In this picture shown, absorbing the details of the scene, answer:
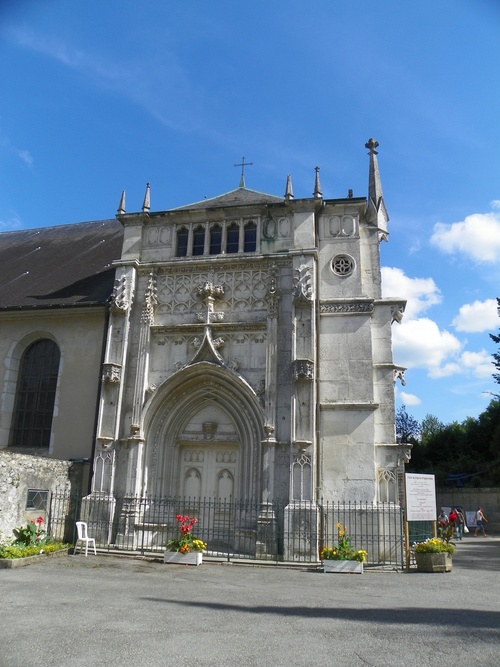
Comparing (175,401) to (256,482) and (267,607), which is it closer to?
(256,482)

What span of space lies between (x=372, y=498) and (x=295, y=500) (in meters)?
2.12

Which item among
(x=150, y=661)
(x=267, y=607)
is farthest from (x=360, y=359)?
(x=150, y=661)

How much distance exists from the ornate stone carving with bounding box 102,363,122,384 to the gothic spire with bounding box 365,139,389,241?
918 centimetres

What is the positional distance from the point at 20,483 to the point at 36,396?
186 inches

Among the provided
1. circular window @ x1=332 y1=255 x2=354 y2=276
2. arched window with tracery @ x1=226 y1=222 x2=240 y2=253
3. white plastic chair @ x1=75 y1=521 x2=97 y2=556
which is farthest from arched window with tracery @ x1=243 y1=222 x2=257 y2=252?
white plastic chair @ x1=75 y1=521 x2=97 y2=556

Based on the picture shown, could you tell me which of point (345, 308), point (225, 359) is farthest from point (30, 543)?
point (345, 308)

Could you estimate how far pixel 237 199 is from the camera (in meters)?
19.1

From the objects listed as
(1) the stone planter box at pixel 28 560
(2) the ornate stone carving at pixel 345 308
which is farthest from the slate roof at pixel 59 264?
(1) the stone planter box at pixel 28 560

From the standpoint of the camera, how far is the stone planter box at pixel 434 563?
12.6 metres

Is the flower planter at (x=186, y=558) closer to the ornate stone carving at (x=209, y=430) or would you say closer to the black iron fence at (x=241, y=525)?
the black iron fence at (x=241, y=525)

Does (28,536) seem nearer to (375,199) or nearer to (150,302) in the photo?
(150,302)

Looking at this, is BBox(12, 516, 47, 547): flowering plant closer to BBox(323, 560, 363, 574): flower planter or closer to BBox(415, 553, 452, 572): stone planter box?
BBox(323, 560, 363, 574): flower planter

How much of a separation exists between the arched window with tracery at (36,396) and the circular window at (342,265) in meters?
9.46

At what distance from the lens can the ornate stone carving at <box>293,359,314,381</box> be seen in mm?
15188
